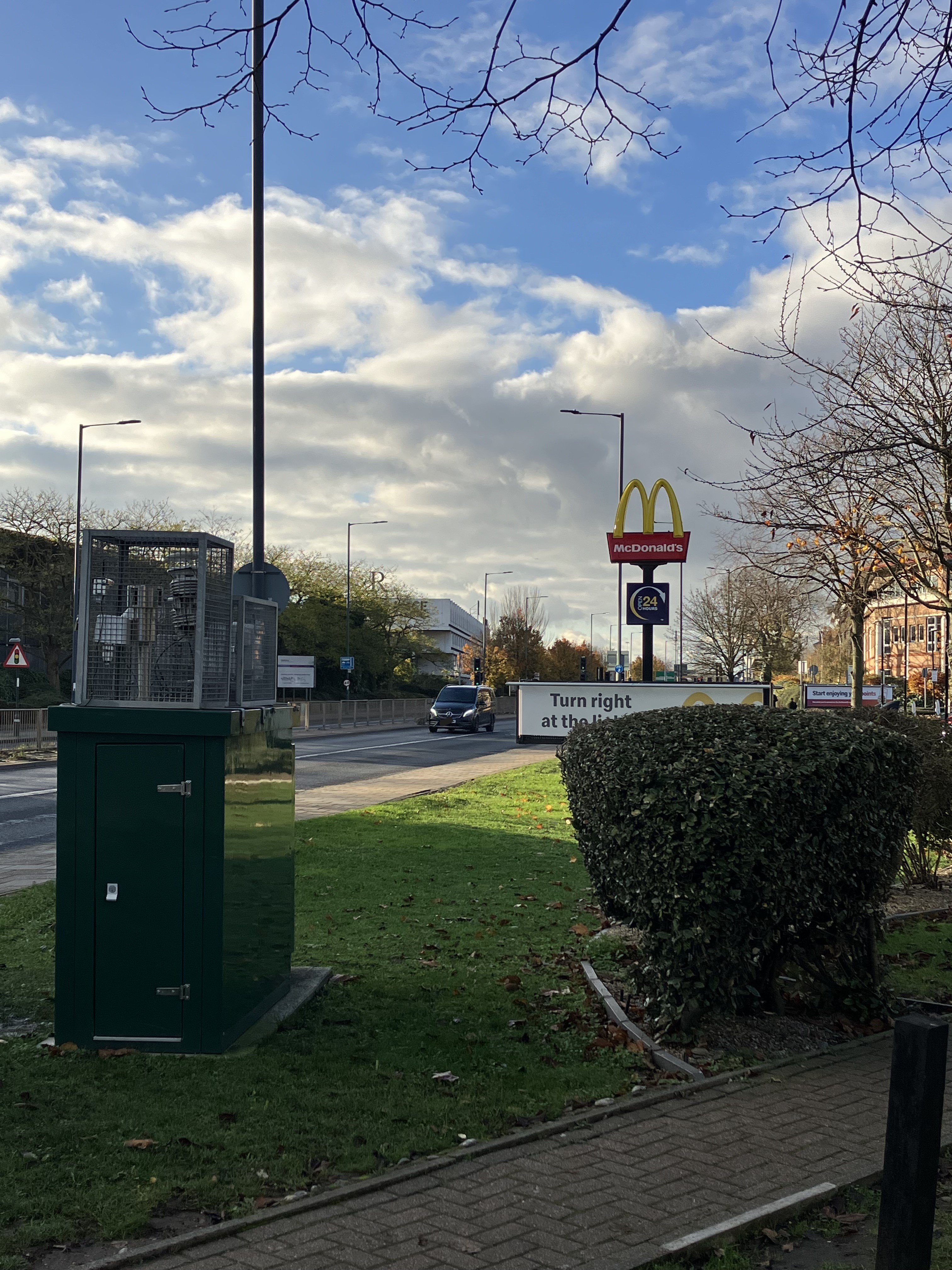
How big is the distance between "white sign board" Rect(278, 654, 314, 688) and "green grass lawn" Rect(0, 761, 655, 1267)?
155 ft

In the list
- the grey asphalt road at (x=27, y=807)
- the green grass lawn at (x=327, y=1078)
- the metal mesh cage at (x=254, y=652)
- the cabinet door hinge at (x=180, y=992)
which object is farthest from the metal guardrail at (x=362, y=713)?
the cabinet door hinge at (x=180, y=992)

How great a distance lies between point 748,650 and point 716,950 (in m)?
59.2

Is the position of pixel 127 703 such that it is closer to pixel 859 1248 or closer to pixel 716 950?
pixel 716 950

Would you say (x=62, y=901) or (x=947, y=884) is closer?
(x=62, y=901)

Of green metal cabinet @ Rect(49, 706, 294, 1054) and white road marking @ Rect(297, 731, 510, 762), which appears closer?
green metal cabinet @ Rect(49, 706, 294, 1054)

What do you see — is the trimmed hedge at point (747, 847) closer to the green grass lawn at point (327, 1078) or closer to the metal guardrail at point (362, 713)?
the green grass lawn at point (327, 1078)

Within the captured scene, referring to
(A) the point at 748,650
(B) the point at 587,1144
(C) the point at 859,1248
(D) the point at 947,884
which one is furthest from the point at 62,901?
(A) the point at 748,650

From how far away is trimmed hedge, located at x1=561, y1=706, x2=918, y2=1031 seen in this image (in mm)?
5445

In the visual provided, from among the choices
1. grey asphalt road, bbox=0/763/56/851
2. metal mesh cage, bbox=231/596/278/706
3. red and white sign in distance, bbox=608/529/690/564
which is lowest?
grey asphalt road, bbox=0/763/56/851

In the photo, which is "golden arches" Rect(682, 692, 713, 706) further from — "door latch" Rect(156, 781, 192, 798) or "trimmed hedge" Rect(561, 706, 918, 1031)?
"door latch" Rect(156, 781, 192, 798)

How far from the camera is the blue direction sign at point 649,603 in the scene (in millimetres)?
17484

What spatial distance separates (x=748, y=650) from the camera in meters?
63.1

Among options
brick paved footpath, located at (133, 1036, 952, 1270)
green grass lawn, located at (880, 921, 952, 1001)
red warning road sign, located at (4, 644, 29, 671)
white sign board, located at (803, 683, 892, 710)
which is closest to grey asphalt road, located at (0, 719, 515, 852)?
red warning road sign, located at (4, 644, 29, 671)

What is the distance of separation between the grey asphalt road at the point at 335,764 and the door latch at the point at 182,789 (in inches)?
357
